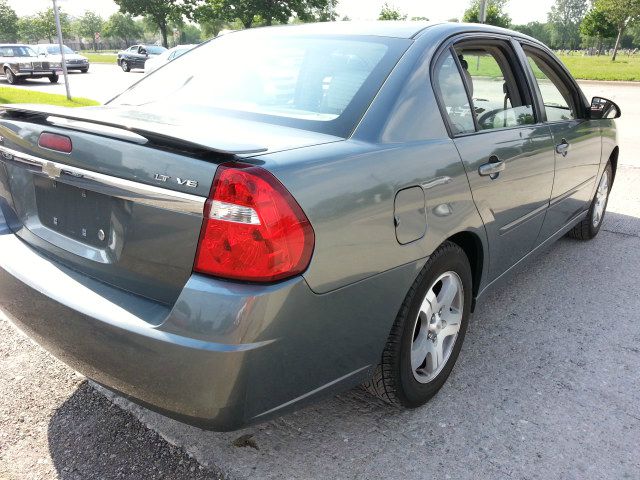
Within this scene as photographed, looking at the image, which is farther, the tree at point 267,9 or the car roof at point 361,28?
the tree at point 267,9

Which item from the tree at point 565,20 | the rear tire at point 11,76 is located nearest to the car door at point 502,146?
the rear tire at point 11,76

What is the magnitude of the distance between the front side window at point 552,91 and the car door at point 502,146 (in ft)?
0.90

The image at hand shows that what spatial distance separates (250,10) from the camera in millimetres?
48750

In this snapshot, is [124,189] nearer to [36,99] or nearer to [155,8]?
[36,99]

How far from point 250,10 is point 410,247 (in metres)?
51.1

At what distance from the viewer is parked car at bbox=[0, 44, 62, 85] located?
21953 mm

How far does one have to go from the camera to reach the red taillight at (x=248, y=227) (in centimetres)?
166

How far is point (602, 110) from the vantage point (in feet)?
13.4

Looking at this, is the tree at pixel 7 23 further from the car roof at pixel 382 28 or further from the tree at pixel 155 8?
the car roof at pixel 382 28

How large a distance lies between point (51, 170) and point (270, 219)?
0.94 meters

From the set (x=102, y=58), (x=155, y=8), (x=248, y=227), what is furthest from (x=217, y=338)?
(x=155, y=8)

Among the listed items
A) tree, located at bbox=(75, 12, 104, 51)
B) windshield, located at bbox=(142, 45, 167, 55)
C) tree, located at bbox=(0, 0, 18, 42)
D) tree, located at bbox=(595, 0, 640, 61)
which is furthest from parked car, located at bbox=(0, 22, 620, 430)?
tree, located at bbox=(75, 12, 104, 51)

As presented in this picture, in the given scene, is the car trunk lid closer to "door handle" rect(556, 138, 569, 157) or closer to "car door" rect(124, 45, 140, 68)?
"door handle" rect(556, 138, 569, 157)

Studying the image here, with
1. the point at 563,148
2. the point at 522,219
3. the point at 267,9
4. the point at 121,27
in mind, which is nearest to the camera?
the point at 522,219
